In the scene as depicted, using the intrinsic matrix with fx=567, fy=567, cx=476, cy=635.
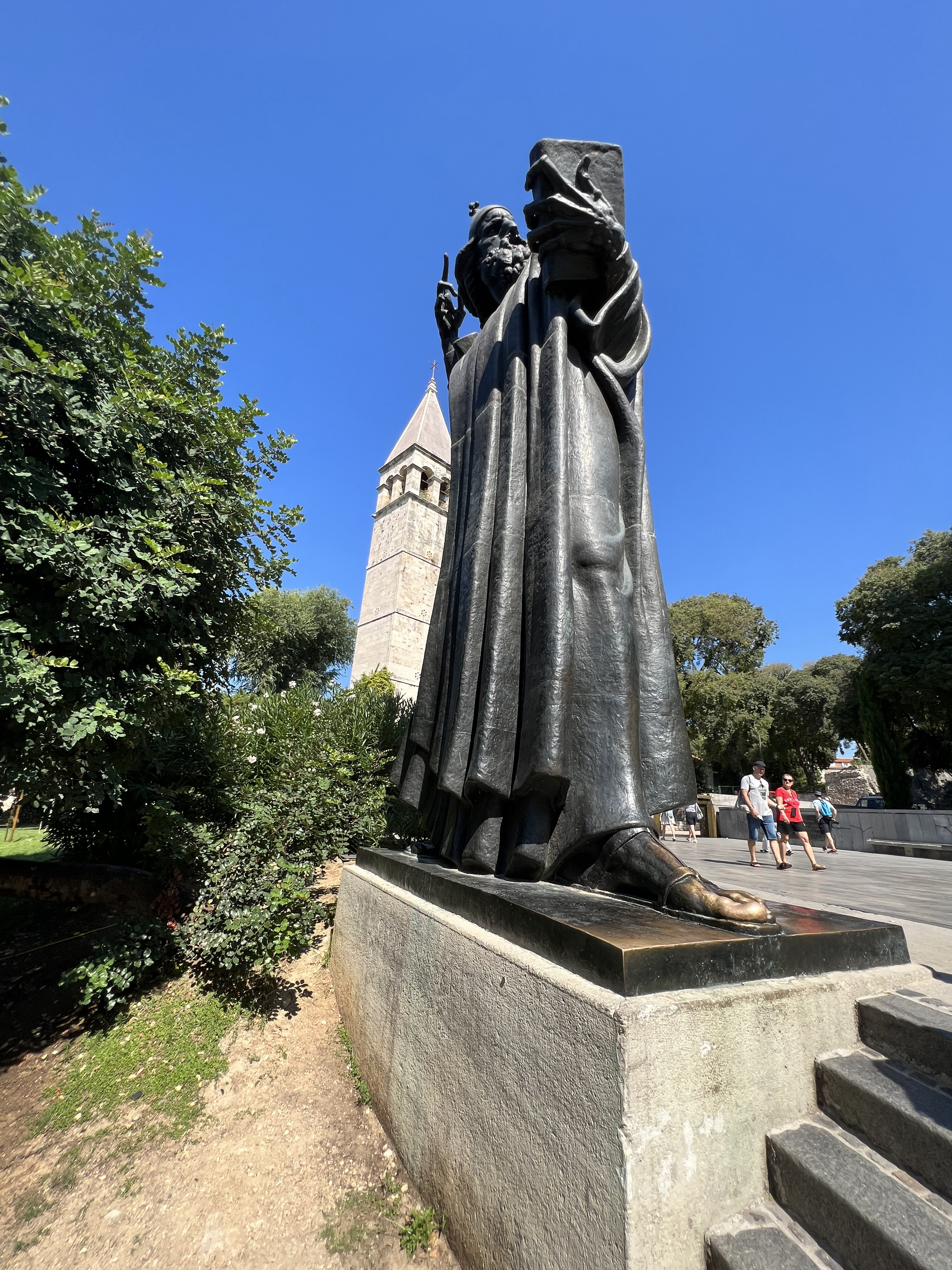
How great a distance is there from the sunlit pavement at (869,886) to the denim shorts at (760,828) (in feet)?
1.44

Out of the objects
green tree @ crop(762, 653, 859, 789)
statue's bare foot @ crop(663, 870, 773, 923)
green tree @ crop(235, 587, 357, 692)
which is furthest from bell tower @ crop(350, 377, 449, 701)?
statue's bare foot @ crop(663, 870, 773, 923)

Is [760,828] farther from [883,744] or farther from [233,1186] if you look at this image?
[883,744]

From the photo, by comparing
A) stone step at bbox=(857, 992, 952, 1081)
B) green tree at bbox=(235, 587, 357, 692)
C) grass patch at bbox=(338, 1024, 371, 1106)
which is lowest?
grass patch at bbox=(338, 1024, 371, 1106)

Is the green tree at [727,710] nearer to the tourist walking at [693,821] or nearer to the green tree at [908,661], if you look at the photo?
the green tree at [908,661]

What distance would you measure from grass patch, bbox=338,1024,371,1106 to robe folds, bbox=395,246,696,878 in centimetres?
111

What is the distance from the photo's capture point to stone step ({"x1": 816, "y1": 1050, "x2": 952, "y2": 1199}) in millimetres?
1119

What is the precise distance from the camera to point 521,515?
258 centimetres

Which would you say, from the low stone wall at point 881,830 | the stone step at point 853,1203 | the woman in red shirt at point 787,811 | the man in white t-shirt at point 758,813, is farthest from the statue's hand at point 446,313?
the low stone wall at point 881,830

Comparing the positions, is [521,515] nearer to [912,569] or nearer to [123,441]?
[123,441]

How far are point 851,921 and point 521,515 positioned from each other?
6.22 ft

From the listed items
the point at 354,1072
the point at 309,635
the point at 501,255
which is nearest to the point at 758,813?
the point at 354,1072

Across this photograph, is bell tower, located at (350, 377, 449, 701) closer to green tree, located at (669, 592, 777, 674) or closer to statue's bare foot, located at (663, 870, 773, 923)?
green tree, located at (669, 592, 777, 674)

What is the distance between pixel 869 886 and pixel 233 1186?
6.22 meters

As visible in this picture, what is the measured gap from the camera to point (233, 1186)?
2.11 meters
